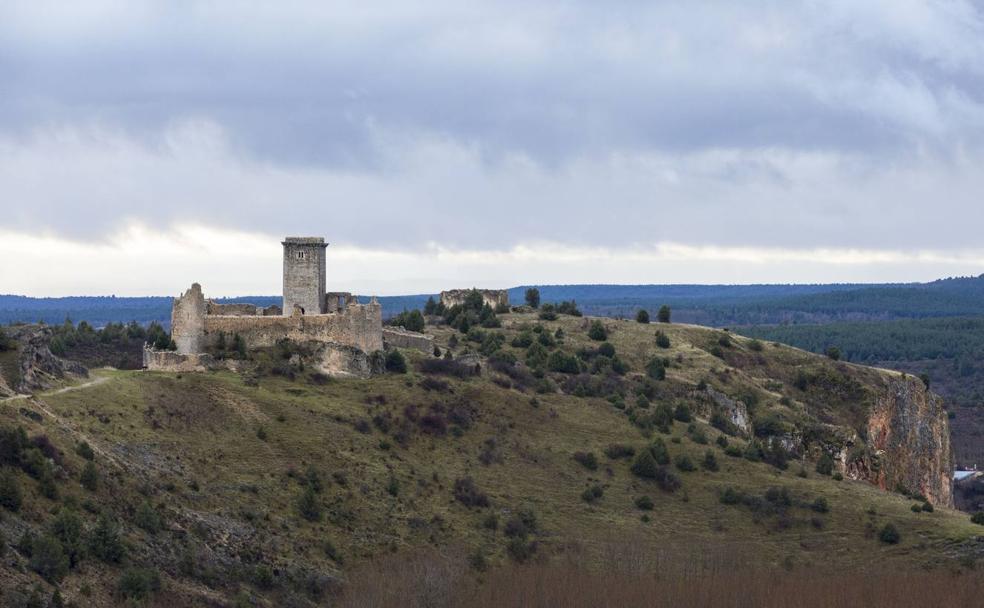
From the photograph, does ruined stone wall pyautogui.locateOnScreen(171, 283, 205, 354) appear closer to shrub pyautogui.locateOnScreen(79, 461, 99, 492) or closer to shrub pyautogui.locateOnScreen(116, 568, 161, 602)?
shrub pyautogui.locateOnScreen(79, 461, 99, 492)

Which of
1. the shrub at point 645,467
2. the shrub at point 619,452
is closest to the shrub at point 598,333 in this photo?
the shrub at point 619,452

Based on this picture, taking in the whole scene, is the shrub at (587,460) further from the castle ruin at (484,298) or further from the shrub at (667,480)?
the castle ruin at (484,298)

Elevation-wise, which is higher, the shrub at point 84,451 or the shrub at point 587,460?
the shrub at point 84,451

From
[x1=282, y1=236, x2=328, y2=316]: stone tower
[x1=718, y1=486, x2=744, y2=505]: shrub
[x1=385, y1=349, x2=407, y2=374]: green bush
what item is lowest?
[x1=718, y1=486, x2=744, y2=505]: shrub

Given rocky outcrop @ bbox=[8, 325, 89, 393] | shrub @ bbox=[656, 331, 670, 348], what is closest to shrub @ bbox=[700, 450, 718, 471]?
shrub @ bbox=[656, 331, 670, 348]

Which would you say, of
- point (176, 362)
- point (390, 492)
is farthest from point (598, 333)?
point (176, 362)

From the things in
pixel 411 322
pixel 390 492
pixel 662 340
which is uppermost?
pixel 411 322

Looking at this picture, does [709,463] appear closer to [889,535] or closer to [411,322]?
[889,535]
